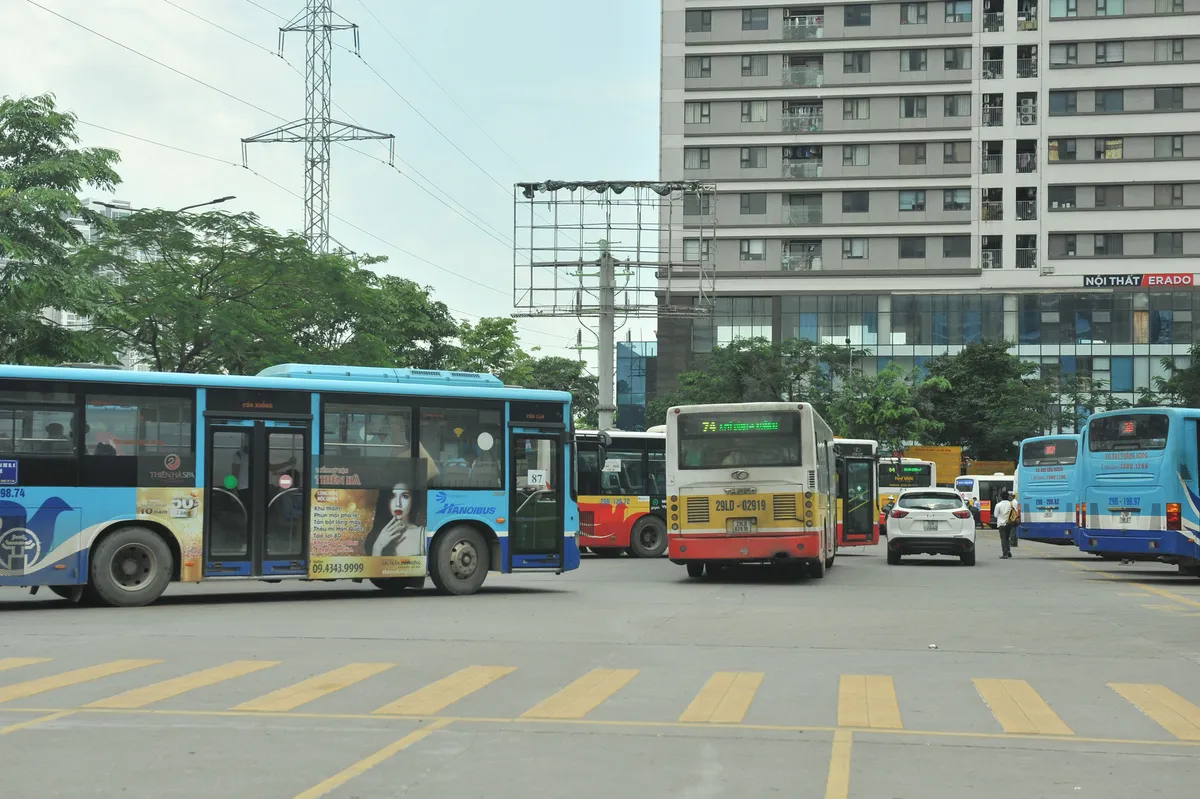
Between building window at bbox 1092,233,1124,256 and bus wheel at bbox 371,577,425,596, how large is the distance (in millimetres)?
66046

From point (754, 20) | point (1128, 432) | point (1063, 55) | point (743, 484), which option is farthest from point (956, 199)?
point (743, 484)

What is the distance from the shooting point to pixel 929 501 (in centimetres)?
3161

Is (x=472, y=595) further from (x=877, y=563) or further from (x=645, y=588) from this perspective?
(x=877, y=563)

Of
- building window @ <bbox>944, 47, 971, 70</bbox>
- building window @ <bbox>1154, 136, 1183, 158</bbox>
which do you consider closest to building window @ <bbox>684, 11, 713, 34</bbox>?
building window @ <bbox>944, 47, 971, 70</bbox>

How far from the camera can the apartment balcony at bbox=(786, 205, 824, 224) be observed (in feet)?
268

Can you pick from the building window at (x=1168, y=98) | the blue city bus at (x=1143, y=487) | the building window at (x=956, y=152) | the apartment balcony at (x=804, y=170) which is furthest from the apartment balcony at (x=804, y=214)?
the blue city bus at (x=1143, y=487)

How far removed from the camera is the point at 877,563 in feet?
109

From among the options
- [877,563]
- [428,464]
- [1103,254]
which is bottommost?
[877,563]

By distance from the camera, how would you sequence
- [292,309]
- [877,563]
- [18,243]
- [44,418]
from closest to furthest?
[44,418], [18,243], [877,563], [292,309]

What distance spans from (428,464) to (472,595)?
81.2 inches

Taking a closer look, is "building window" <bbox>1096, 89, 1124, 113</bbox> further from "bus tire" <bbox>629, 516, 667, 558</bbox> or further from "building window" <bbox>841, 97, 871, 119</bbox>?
"bus tire" <bbox>629, 516, 667, 558</bbox>

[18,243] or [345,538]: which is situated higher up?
[18,243]

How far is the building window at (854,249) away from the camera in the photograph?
8100 centimetres

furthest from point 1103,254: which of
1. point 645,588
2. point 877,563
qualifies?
point 645,588
